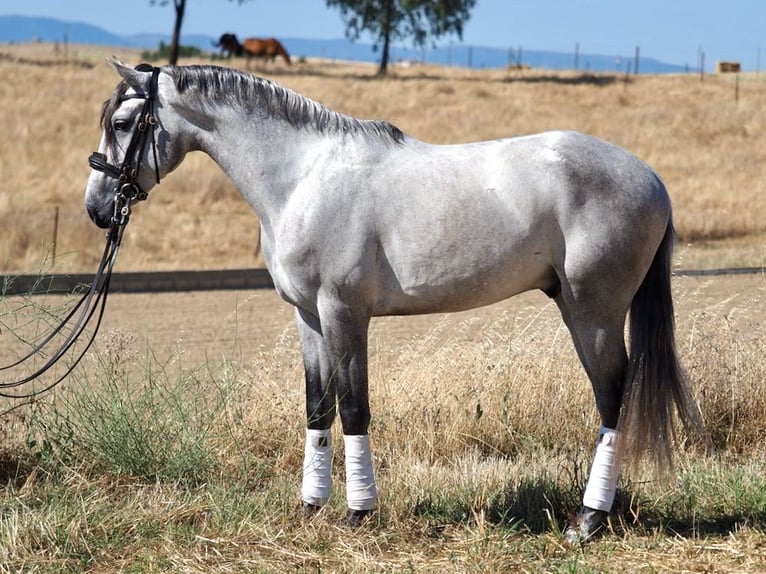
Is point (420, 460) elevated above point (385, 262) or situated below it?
below

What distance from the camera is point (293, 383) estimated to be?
20.4 feet

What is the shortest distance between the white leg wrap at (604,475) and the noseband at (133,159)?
2.19 m

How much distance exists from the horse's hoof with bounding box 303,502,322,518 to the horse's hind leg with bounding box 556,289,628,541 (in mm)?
1085

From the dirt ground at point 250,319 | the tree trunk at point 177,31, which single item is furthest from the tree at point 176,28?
the dirt ground at point 250,319

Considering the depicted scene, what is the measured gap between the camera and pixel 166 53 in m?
53.5

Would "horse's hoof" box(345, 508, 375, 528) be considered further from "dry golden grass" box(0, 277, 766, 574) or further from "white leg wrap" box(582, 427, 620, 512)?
"white leg wrap" box(582, 427, 620, 512)

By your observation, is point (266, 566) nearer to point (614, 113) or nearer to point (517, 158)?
point (517, 158)

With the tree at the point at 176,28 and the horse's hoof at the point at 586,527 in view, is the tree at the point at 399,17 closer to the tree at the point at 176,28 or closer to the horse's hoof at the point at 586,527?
the tree at the point at 176,28

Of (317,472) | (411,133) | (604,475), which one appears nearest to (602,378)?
(604,475)

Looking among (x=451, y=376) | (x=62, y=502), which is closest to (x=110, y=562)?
(x=62, y=502)

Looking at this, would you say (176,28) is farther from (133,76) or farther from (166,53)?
(133,76)

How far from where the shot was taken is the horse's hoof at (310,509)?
4.35 meters

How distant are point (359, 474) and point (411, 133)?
83.9 ft

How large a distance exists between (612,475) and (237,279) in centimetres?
1029
